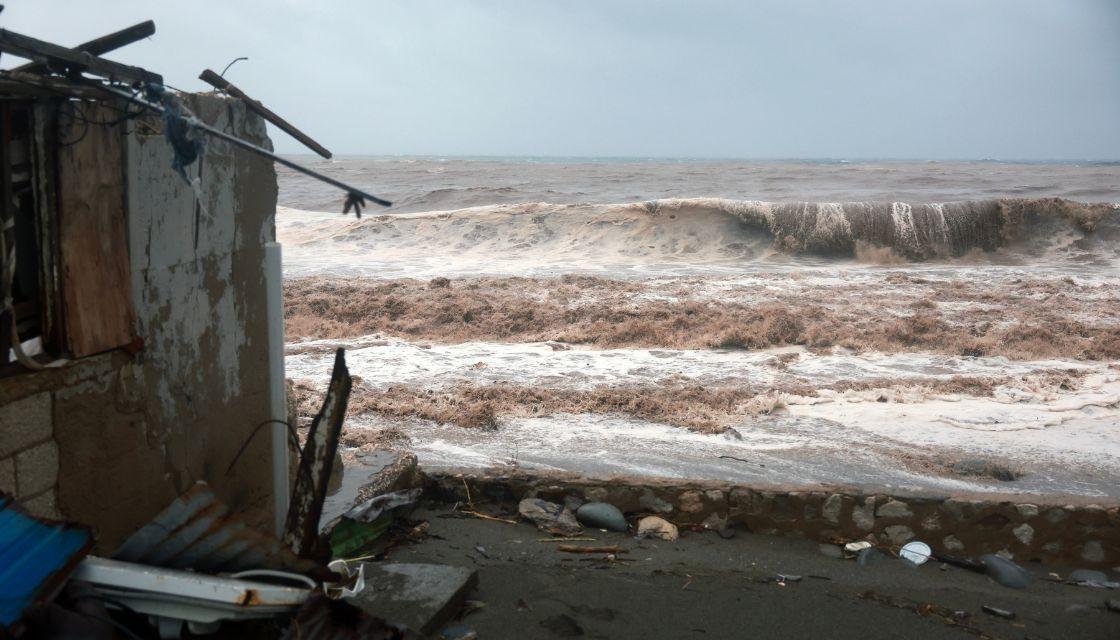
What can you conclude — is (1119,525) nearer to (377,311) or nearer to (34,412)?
(34,412)

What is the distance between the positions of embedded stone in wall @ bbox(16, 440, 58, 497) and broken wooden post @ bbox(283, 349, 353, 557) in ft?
3.02

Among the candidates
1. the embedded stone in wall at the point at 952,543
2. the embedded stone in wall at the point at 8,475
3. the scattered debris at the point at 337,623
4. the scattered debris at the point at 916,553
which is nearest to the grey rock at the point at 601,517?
the scattered debris at the point at 916,553

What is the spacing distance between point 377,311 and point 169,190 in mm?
9234

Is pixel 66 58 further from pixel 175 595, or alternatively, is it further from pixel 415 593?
pixel 415 593

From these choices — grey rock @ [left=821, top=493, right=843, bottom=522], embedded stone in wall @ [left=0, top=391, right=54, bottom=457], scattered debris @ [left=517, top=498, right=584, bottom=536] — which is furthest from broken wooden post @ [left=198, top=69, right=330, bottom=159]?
grey rock @ [left=821, top=493, right=843, bottom=522]

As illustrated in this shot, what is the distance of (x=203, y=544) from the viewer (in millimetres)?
3312

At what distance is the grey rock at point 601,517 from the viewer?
5926mm

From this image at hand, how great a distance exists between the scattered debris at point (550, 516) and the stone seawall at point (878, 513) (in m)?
0.14

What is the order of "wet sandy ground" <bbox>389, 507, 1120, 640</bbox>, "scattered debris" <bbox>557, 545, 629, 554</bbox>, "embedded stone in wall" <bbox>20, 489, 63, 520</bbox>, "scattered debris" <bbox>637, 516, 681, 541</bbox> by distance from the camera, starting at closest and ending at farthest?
"embedded stone in wall" <bbox>20, 489, 63, 520</bbox>
"wet sandy ground" <bbox>389, 507, 1120, 640</bbox>
"scattered debris" <bbox>557, 545, 629, 554</bbox>
"scattered debris" <bbox>637, 516, 681, 541</bbox>

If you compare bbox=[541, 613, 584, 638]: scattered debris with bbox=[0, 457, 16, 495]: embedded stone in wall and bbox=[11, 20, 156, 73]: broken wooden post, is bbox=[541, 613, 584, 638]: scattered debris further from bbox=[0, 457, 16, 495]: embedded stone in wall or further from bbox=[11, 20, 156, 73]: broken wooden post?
bbox=[11, 20, 156, 73]: broken wooden post

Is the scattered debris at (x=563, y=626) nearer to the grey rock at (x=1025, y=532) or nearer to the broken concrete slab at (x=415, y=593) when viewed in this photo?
the broken concrete slab at (x=415, y=593)

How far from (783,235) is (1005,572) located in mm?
16179

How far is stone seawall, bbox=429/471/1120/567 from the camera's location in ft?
18.8

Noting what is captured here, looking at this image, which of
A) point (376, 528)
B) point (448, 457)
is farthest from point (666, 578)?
point (448, 457)
